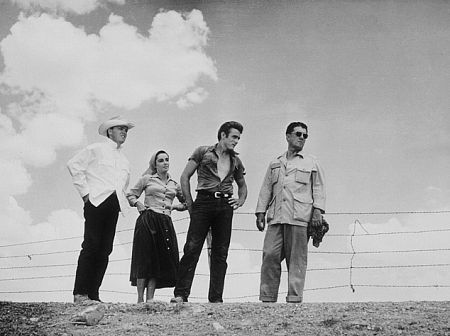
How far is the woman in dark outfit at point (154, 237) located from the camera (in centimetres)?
668

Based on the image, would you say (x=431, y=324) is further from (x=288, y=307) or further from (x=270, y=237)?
(x=270, y=237)

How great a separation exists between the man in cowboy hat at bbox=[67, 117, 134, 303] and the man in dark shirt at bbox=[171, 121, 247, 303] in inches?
26.4

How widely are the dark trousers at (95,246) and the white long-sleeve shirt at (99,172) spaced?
0.27 ft

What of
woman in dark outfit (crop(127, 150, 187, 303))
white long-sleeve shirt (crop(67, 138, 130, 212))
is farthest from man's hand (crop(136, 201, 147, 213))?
white long-sleeve shirt (crop(67, 138, 130, 212))

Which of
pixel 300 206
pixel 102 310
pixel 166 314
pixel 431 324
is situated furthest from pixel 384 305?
pixel 102 310

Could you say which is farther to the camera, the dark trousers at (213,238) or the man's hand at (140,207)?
the man's hand at (140,207)

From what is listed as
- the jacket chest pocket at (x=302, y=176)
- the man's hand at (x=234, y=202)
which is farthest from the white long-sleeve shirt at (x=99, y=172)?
the jacket chest pocket at (x=302, y=176)

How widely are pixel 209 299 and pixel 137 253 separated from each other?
3.69 ft

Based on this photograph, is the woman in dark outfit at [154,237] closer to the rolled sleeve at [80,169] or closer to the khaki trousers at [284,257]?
the rolled sleeve at [80,169]

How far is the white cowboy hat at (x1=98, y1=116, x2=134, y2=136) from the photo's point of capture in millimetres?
6348

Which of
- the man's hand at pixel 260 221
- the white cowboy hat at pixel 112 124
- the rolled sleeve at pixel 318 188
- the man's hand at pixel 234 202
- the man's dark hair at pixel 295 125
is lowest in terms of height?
the man's hand at pixel 260 221

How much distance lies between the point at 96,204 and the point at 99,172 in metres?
0.36

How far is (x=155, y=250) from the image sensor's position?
6758 mm

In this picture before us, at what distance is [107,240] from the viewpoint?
5980 mm
